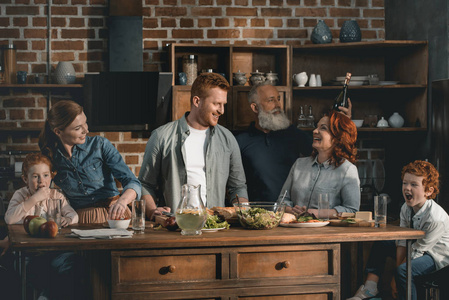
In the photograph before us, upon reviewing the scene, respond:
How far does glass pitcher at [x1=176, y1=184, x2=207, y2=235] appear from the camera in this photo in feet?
8.54

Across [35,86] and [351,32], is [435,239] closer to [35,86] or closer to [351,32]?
[351,32]

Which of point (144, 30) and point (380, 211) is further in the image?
point (144, 30)

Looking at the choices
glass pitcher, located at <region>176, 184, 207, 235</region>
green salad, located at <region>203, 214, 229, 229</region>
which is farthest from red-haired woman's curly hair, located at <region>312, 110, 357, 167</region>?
glass pitcher, located at <region>176, 184, 207, 235</region>

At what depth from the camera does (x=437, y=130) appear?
4598 millimetres

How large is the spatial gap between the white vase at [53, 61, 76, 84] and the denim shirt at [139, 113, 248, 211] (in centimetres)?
153

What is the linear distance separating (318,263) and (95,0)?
11.0 feet

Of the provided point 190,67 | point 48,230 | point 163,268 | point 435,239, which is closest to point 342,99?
point 190,67

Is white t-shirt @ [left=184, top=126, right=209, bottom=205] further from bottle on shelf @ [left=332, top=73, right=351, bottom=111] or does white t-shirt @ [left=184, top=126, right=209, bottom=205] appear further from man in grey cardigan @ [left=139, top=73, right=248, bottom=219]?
bottle on shelf @ [left=332, top=73, right=351, bottom=111]

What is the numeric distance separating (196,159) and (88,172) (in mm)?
683

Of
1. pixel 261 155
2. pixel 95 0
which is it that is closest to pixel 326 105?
pixel 261 155

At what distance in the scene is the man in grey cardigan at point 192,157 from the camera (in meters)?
3.60

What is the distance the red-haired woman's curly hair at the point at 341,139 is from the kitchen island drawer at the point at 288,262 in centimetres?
83

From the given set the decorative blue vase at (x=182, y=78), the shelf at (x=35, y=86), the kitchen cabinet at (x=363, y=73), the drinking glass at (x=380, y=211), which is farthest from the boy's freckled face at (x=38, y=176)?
the kitchen cabinet at (x=363, y=73)

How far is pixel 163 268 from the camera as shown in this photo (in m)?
2.54
